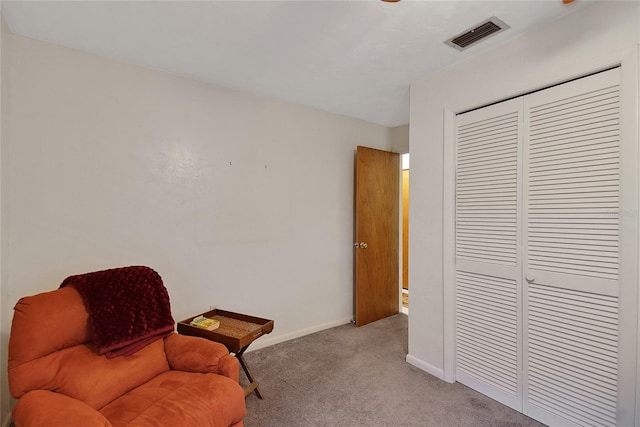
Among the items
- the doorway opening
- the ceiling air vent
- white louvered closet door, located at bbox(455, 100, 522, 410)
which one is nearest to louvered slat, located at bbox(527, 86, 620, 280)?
white louvered closet door, located at bbox(455, 100, 522, 410)

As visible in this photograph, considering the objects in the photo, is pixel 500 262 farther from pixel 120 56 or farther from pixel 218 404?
pixel 120 56

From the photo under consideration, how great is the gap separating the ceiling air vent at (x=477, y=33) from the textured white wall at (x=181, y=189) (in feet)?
5.42

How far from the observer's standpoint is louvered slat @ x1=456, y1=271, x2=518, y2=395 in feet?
6.92

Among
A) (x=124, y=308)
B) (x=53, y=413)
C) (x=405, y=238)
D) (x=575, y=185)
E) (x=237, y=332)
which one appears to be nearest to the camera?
(x=53, y=413)

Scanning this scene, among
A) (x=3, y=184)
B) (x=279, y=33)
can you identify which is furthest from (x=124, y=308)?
(x=279, y=33)

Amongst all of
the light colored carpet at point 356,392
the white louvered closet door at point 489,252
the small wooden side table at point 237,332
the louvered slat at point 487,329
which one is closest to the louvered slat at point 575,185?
the white louvered closet door at point 489,252

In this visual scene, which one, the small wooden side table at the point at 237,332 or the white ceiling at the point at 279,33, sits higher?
the white ceiling at the point at 279,33

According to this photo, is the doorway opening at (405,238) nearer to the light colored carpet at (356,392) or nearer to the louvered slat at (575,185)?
the light colored carpet at (356,392)

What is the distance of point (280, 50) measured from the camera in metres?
2.21

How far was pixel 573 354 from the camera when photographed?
1.81 m

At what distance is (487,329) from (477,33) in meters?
1.99

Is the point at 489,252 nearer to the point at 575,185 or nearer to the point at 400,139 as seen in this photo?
the point at 575,185

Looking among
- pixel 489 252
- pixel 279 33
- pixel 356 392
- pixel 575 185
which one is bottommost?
pixel 356 392

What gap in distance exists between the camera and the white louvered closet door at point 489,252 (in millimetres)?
2092
